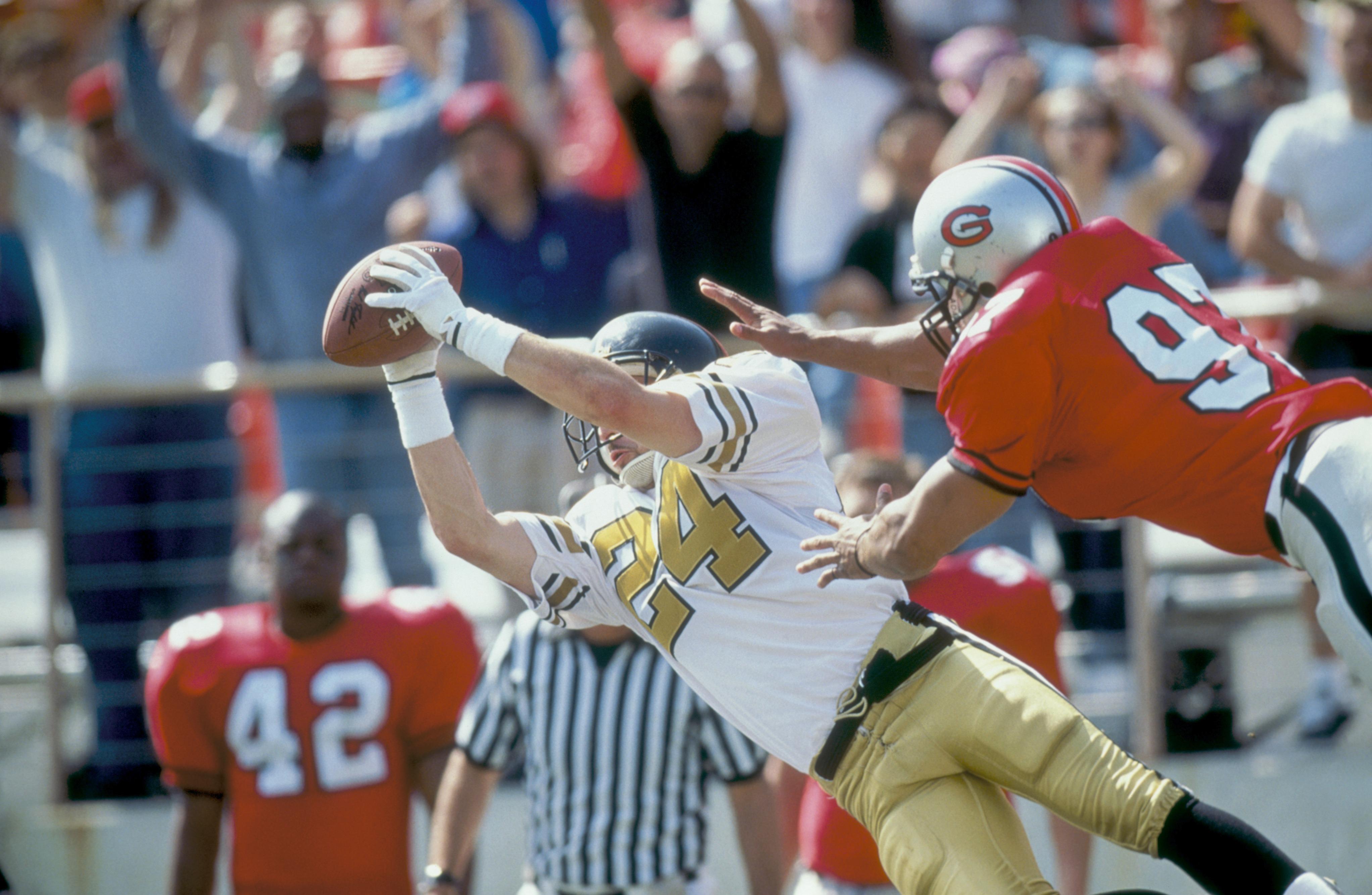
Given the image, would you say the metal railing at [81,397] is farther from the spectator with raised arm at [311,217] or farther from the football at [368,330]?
the football at [368,330]

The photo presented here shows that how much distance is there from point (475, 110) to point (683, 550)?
10.4 feet

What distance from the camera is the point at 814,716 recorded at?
3545mm

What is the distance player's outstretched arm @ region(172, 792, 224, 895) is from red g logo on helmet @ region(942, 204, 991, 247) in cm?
303

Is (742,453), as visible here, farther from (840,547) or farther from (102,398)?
(102,398)

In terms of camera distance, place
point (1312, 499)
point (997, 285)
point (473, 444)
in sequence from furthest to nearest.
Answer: point (473, 444) → point (997, 285) → point (1312, 499)

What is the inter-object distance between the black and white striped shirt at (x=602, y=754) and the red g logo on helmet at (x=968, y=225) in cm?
160

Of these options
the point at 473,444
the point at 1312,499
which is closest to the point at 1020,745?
the point at 1312,499

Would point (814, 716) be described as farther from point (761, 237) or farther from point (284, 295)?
point (284, 295)

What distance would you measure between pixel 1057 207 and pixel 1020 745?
112 centimetres

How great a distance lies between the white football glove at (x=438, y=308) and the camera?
10.7 ft

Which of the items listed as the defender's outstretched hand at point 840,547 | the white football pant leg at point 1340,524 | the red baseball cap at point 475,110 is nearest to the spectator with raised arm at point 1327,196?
the white football pant leg at point 1340,524

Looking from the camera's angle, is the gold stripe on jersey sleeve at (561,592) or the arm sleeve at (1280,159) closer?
the gold stripe on jersey sleeve at (561,592)

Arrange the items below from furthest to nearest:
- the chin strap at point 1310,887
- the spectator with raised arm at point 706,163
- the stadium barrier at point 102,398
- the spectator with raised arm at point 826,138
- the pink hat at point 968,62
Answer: the pink hat at point 968,62
the spectator with raised arm at point 826,138
the spectator with raised arm at point 706,163
the stadium barrier at point 102,398
the chin strap at point 1310,887

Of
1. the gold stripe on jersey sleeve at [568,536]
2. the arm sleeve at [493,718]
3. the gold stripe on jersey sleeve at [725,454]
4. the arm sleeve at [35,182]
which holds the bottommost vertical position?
the arm sleeve at [493,718]
